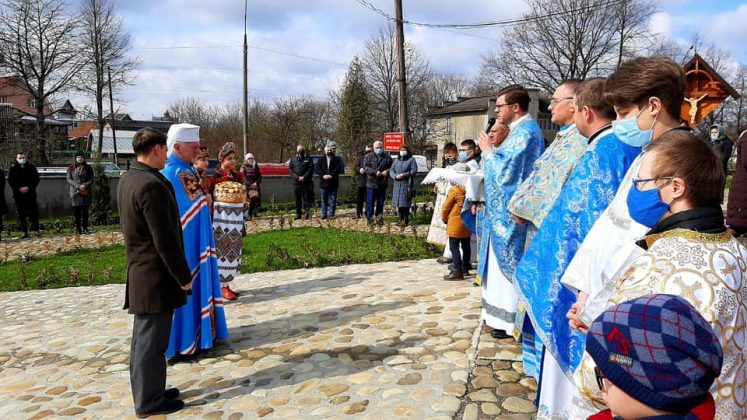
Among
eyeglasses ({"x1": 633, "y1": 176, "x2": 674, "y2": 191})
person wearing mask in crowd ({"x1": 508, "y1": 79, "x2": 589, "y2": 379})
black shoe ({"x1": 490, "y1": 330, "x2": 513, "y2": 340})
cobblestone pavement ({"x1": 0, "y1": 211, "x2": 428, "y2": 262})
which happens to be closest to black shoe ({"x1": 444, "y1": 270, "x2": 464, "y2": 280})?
black shoe ({"x1": 490, "y1": 330, "x2": 513, "y2": 340})

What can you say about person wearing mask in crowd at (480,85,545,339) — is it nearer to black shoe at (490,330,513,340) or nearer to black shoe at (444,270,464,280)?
black shoe at (490,330,513,340)

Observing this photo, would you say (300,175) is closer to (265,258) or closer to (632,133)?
(265,258)

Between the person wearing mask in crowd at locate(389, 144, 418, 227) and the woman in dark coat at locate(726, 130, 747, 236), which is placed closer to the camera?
the woman in dark coat at locate(726, 130, 747, 236)

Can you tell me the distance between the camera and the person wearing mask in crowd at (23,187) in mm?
14250

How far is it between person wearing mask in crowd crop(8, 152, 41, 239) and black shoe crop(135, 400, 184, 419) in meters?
12.3

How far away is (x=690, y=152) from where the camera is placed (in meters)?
1.95

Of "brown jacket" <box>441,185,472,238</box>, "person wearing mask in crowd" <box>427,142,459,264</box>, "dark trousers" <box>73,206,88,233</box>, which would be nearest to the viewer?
"brown jacket" <box>441,185,472,238</box>

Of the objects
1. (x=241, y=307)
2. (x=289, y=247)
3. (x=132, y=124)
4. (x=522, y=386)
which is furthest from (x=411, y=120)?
(x=132, y=124)

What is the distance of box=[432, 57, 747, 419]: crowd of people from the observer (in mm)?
1341

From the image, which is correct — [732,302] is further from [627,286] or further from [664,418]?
[664,418]

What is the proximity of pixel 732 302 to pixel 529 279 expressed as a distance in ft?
5.05

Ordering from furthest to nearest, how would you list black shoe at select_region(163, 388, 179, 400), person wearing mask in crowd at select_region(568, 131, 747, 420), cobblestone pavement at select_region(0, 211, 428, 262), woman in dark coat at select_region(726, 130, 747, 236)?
cobblestone pavement at select_region(0, 211, 428, 262) < woman in dark coat at select_region(726, 130, 747, 236) < black shoe at select_region(163, 388, 179, 400) < person wearing mask in crowd at select_region(568, 131, 747, 420)

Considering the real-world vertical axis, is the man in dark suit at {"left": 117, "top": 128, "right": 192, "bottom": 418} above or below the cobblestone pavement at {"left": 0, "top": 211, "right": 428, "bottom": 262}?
above

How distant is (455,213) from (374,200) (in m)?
7.02
